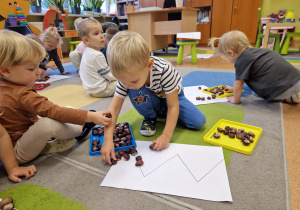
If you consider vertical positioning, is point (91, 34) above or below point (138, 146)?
above

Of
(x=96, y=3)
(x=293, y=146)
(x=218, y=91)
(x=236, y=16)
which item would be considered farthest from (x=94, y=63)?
(x=236, y=16)

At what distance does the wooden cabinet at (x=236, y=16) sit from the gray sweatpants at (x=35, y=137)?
15.6 feet

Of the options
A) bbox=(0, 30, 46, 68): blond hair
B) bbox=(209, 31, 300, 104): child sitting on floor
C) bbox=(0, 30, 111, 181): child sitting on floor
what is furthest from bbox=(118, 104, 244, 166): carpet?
bbox=(0, 30, 46, 68): blond hair

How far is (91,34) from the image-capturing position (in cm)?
165

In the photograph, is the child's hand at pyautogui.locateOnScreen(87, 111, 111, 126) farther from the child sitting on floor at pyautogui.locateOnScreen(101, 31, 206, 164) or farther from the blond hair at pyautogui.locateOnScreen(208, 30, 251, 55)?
the blond hair at pyautogui.locateOnScreen(208, 30, 251, 55)

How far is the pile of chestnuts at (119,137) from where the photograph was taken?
0.93m

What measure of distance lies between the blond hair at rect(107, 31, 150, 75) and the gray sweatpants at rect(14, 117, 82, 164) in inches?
13.9

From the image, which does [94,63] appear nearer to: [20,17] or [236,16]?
[20,17]

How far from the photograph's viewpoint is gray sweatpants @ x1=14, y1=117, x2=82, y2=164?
814 mm

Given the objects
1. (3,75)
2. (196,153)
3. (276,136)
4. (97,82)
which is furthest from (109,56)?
(97,82)

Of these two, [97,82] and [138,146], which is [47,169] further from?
[97,82]

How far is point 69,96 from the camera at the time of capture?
1.81m

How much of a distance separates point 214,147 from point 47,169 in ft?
2.37

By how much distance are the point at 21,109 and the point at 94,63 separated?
3.03 feet
